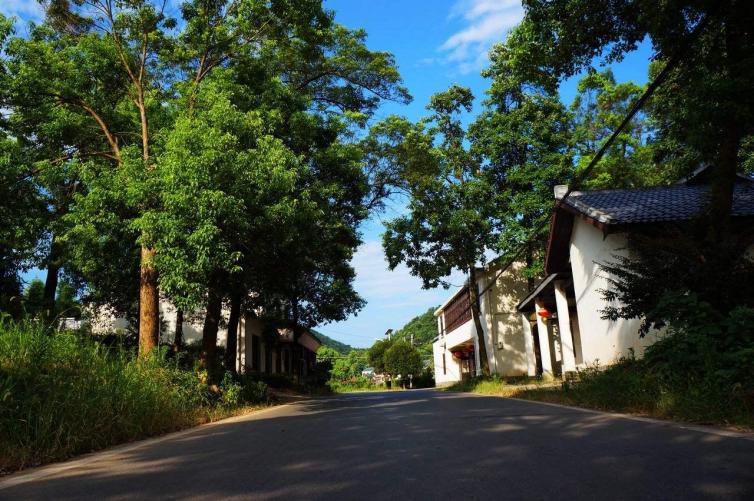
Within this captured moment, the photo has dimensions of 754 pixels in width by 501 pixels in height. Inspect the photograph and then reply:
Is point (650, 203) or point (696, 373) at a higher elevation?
point (650, 203)

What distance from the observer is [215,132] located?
38.7ft

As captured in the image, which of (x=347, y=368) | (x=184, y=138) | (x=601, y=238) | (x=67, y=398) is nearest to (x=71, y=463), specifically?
(x=67, y=398)

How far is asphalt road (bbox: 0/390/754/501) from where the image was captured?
411 cm

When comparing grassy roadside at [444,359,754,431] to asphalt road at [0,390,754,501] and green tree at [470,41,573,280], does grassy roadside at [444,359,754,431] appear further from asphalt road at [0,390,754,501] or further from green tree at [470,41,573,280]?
green tree at [470,41,573,280]

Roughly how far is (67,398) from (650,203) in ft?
48.9

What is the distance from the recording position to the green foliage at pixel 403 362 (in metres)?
57.0

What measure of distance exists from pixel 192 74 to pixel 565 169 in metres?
17.8

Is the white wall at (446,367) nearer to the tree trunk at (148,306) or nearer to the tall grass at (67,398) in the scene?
the tree trunk at (148,306)

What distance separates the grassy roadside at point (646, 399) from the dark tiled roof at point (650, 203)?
397cm

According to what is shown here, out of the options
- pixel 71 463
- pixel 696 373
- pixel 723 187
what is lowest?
pixel 71 463

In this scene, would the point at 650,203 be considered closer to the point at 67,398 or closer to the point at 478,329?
the point at 478,329

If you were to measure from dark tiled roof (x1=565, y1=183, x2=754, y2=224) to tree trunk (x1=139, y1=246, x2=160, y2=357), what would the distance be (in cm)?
1112

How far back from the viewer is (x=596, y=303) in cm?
1709

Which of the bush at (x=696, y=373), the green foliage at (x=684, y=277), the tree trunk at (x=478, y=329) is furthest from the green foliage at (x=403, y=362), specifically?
the bush at (x=696, y=373)
